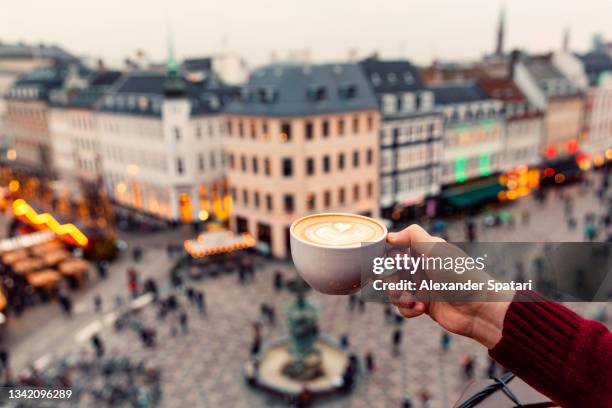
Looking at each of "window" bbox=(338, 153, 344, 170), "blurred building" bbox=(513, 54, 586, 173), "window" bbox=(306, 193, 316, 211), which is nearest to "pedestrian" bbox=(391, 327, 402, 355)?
"window" bbox=(306, 193, 316, 211)

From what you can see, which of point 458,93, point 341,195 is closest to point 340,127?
point 341,195

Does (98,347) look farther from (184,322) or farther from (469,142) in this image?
(469,142)

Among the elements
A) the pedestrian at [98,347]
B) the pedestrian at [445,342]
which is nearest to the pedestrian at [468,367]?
the pedestrian at [445,342]

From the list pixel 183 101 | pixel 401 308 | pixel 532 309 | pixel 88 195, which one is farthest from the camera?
pixel 88 195

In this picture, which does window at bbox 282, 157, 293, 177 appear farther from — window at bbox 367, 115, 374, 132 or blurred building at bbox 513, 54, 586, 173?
blurred building at bbox 513, 54, 586, 173

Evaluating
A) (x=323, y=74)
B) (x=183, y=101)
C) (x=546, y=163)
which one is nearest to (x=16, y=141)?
(x=183, y=101)

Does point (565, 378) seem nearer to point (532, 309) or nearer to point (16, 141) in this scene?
point (532, 309)
